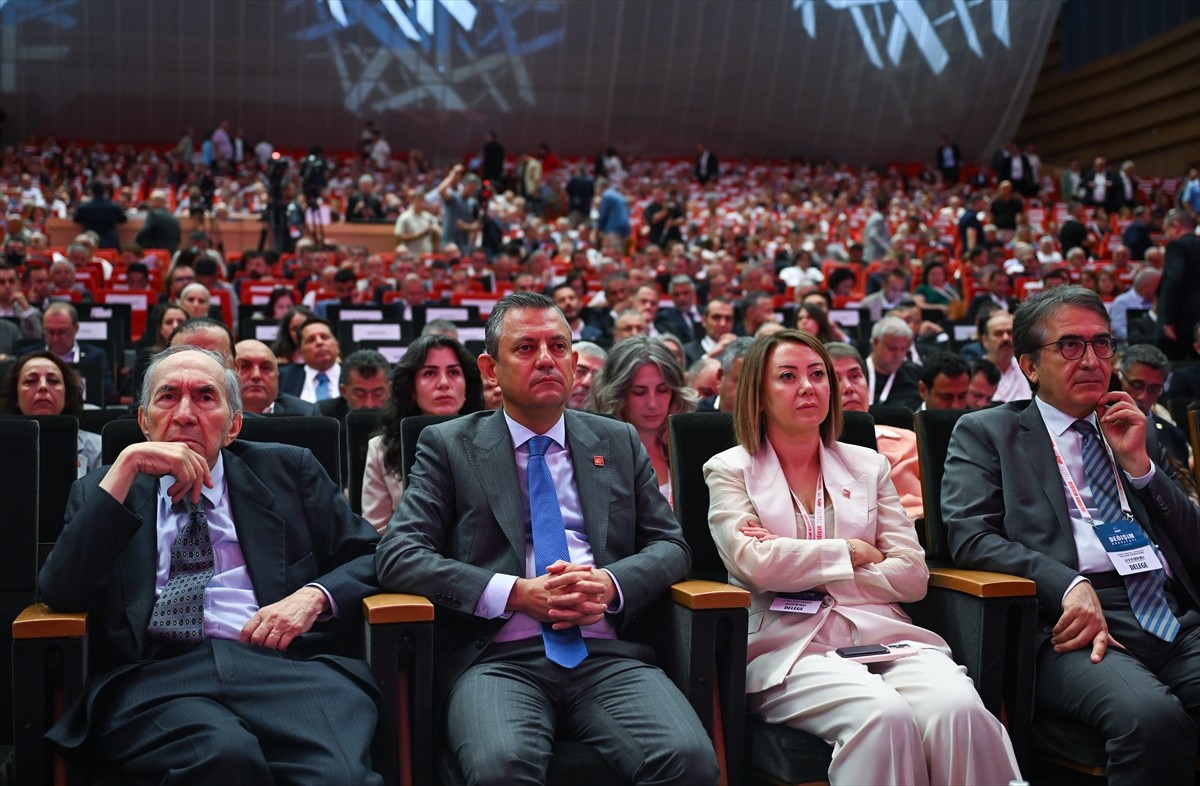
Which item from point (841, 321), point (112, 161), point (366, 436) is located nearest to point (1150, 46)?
point (841, 321)

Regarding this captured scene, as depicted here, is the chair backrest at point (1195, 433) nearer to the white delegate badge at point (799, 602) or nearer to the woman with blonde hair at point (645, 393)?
the white delegate badge at point (799, 602)

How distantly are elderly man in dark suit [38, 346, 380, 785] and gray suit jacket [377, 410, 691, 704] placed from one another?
172 millimetres

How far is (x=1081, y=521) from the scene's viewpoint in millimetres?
2879

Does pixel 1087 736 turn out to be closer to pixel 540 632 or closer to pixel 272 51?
pixel 540 632

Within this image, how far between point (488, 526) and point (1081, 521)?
4.82 ft

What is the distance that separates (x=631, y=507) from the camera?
2762mm

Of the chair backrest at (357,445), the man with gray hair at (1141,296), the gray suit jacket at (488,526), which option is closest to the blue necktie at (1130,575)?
the gray suit jacket at (488,526)

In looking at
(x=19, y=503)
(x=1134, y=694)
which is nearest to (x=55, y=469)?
(x=19, y=503)

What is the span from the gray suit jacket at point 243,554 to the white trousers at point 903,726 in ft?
3.15

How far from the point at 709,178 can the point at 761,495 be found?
2082 cm

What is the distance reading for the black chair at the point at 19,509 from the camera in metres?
2.78

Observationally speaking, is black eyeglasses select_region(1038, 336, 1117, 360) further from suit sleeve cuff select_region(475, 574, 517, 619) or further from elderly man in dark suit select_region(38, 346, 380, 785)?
elderly man in dark suit select_region(38, 346, 380, 785)

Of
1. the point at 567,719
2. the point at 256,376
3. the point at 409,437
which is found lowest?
the point at 567,719

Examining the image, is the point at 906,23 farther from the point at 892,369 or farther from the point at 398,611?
the point at 398,611
